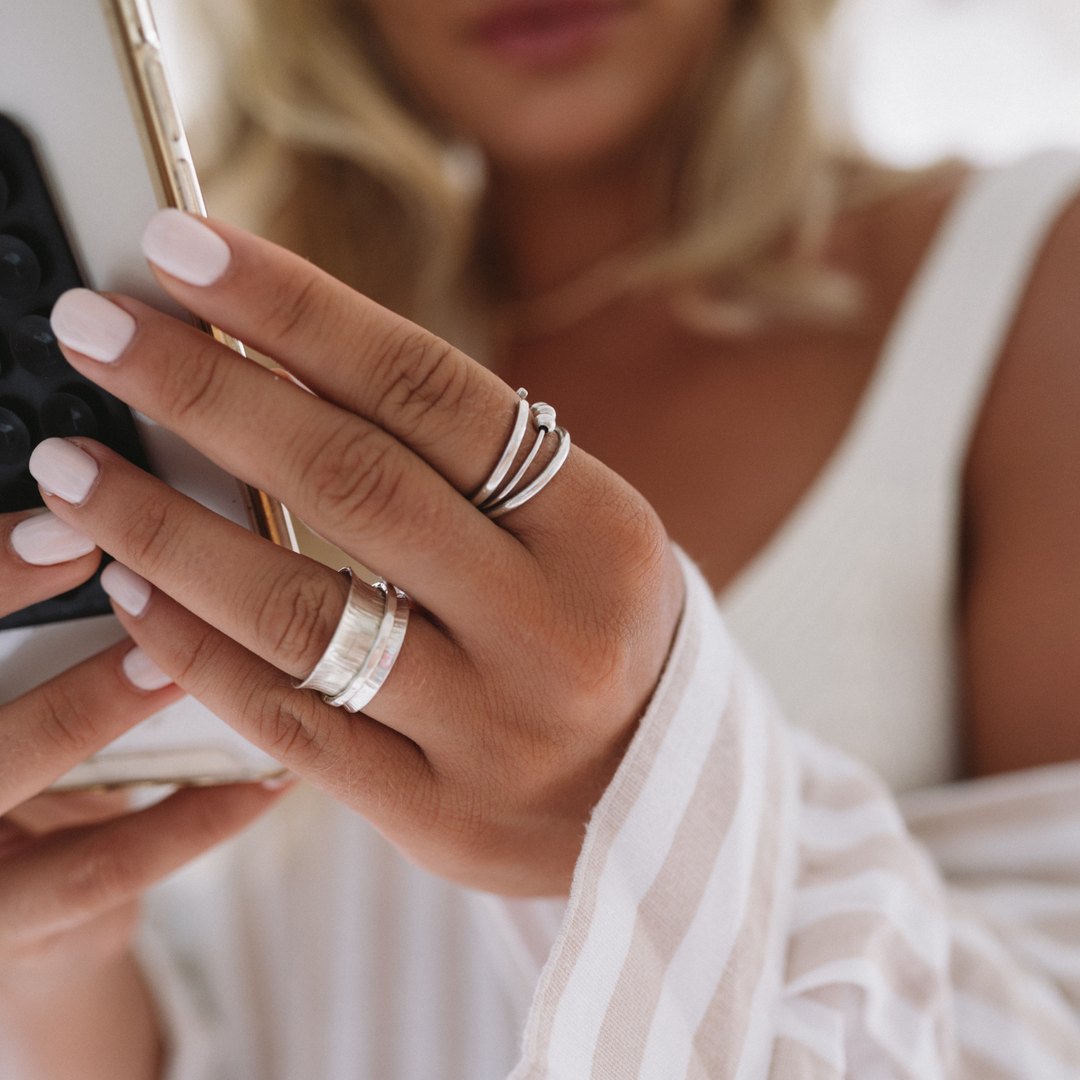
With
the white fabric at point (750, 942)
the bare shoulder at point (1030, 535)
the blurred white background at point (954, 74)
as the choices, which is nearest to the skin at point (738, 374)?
the bare shoulder at point (1030, 535)

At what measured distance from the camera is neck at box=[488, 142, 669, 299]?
117cm

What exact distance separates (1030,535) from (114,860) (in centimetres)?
75

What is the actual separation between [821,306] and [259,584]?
810 mm

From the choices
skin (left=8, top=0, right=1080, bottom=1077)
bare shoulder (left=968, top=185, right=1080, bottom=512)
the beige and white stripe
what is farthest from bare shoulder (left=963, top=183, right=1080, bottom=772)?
skin (left=8, top=0, right=1080, bottom=1077)

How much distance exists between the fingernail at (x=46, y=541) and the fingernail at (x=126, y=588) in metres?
0.01

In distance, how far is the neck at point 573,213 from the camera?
45.9 inches

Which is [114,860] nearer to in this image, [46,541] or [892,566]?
[46,541]

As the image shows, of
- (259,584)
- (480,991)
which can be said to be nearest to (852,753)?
(480,991)

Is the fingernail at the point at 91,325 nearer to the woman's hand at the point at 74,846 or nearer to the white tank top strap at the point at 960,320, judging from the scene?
the woman's hand at the point at 74,846

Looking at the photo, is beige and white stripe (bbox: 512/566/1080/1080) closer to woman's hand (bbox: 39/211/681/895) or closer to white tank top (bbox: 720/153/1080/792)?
woman's hand (bbox: 39/211/681/895)

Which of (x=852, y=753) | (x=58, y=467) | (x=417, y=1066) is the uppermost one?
(x=58, y=467)

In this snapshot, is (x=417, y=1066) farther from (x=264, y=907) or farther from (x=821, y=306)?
(x=821, y=306)

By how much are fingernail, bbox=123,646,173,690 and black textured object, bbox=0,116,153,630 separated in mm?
82

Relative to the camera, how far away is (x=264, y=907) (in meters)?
0.90
